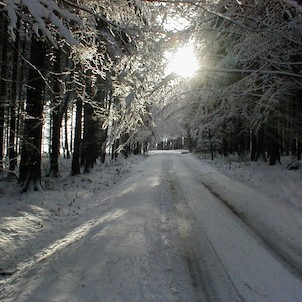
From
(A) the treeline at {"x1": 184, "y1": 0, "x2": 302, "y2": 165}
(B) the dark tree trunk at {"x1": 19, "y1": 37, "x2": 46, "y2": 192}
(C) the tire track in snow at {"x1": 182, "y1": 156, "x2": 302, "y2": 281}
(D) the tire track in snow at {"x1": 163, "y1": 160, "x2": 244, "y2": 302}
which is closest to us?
(D) the tire track in snow at {"x1": 163, "y1": 160, "x2": 244, "y2": 302}

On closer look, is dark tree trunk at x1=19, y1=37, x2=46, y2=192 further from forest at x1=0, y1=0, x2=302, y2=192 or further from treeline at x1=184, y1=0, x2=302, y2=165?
treeline at x1=184, y1=0, x2=302, y2=165

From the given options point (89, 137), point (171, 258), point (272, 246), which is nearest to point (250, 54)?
point (272, 246)

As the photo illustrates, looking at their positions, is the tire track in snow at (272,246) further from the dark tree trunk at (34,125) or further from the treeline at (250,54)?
the dark tree trunk at (34,125)

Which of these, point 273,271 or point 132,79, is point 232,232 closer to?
point 273,271

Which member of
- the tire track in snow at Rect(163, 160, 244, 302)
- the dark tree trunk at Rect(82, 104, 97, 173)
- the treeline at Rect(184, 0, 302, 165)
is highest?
the treeline at Rect(184, 0, 302, 165)

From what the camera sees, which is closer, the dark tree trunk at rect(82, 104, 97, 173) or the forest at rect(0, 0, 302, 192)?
the forest at rect(0, 0, 302, 192)

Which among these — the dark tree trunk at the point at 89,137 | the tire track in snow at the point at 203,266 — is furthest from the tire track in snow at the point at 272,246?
the dark tree trunk at the point at 89,137

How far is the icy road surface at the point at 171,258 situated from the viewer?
16.1 ft

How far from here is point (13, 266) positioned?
6.35 metres

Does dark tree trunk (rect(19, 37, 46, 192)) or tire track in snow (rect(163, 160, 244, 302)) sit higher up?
dark tree trunk (rect(19, 37, 46, 192))

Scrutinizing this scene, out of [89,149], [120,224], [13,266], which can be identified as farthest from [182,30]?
[89,149]

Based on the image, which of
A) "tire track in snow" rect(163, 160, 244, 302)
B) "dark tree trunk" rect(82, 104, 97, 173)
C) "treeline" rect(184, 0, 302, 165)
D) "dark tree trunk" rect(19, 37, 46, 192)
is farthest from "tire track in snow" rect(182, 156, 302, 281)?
"dark tree trunk" rect(82, 104, 97, 173)

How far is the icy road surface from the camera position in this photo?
4.92 m

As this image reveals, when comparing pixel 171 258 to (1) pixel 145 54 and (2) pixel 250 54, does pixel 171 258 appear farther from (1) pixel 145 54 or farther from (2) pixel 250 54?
(2) pixel 250 54
